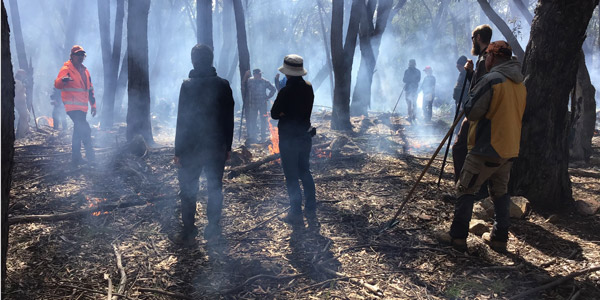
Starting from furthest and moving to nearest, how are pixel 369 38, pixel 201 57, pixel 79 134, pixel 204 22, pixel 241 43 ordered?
1. pixel 369 38
2. pixel 241 43
3. pixel 204 22
4. pixel 79 134
5. pixel 201 57

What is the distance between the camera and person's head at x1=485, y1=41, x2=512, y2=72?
3529mm

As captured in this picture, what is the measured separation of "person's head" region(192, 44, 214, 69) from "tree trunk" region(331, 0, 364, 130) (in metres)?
8.02

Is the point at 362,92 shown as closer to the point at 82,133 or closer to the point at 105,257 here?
the point at 82,133

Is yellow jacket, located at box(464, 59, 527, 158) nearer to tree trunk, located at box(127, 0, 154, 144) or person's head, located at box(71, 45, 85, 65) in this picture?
person's head, located at box(71, 45, 85, 65)

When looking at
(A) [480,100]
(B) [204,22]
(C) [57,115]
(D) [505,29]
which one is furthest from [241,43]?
(A) [480,100]

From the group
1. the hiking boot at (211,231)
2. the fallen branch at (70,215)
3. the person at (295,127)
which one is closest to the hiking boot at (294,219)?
the person at (295,127)

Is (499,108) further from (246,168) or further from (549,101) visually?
(246,168)

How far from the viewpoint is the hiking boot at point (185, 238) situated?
4.08 metres

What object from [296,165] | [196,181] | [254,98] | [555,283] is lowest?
[555,283]

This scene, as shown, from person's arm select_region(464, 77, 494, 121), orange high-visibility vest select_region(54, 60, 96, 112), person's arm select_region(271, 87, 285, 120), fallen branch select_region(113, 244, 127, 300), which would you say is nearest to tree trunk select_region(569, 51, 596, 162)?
person's arm select_region(464, 77, 494, 121)

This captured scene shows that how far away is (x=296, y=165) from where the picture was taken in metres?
4.70

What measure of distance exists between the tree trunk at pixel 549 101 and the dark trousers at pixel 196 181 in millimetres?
3831

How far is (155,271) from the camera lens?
348cm

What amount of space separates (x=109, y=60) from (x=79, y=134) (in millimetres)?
9284
